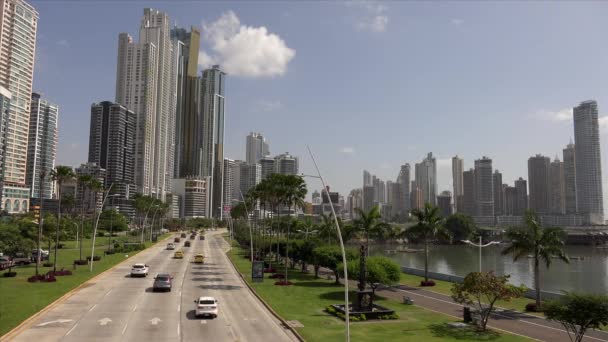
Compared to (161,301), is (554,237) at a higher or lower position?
higher

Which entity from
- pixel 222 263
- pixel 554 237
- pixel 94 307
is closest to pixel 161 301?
pixel 94 307

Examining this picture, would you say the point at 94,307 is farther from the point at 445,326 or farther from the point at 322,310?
the point at 445,326

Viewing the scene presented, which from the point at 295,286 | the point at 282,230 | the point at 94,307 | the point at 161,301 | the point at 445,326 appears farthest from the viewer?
the point at 282,230

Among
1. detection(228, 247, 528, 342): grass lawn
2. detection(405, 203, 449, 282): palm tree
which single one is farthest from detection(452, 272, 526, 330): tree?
detection(405, 203, 449, 282): palm tree

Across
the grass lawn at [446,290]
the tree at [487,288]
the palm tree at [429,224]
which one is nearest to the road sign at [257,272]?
the grass lawn at [446,290]

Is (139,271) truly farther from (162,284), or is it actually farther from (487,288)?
(487,288)

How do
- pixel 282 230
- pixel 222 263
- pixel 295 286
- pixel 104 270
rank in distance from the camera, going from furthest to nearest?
pixel 282 230 → pixel 222 263 → pixel 104 270 → pixel 295 286

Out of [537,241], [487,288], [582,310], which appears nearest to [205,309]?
[487,288]

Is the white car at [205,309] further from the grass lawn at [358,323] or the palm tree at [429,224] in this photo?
the palm tree at [429,224]
